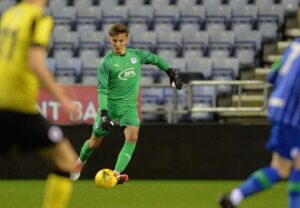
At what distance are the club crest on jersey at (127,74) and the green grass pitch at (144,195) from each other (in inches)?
59.9

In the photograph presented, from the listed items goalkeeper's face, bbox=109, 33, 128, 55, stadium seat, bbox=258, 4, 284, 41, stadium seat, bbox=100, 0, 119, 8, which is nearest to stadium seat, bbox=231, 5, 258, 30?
stadium seat, bbox=258, 4, 284, 41

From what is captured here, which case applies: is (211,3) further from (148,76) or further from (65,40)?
(65,40)

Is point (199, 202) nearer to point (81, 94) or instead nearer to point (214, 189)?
point (214, 189)

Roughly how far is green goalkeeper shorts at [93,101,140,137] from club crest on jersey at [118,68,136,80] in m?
0.34

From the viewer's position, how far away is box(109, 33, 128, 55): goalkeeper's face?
1263 centimetres

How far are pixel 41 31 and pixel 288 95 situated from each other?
2.04 metres

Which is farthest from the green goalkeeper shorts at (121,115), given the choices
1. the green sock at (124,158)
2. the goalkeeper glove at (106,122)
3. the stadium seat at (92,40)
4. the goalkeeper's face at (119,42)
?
the stadium seat at (92,40)

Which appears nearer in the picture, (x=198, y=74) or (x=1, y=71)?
(x=1, y=71)

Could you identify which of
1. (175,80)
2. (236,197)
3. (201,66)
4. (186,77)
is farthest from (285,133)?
(201,66)

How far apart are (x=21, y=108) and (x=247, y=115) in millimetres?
10801

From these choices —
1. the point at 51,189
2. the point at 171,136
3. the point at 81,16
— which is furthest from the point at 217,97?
the point at 51,189

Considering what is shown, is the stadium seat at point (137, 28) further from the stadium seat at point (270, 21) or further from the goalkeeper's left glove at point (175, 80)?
the goalkeeper's left glove at point (175, 80)

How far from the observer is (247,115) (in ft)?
57.6

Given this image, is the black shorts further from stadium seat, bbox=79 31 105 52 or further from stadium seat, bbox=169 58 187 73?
stadium seat, bbox=79 31 105 52
